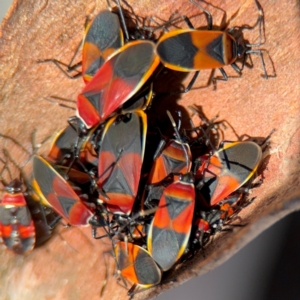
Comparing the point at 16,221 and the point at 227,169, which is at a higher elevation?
the point at 227,169

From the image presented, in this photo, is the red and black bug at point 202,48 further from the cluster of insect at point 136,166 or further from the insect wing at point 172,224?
the insect wing at point 172,224

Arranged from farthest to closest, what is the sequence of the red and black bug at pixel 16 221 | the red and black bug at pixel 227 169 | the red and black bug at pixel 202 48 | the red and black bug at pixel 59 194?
the red and black bug at pixel 16 221 < the red and black bug at pixel 59 194 < the red and black bug at pixel 227 169 < the red and black bug at pixel 202 48

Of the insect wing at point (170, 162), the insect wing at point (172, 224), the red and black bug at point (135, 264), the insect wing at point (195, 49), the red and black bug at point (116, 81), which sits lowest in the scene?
the red and black bug at point (135, 264)

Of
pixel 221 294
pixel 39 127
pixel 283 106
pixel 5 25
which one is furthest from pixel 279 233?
pixel 5 25

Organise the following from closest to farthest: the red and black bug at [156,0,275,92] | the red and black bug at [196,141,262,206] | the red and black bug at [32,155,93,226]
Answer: the red and black bug at [156,0,275,92] → the red and black bug at [196,141,262,206] → the red and black bug at [32,155,93,226]

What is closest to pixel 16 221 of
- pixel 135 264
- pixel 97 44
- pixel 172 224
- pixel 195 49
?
pixel 135 264

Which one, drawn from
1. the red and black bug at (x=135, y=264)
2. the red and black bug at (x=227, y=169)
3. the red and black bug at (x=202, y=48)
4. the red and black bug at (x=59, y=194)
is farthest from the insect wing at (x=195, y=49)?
the red and black bug at (x=135, y=264)

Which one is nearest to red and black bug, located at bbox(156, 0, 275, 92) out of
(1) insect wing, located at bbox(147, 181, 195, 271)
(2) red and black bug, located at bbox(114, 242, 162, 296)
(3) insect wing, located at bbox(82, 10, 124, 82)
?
(3) insect wing, located at bbox(82, 10, 124, 82)

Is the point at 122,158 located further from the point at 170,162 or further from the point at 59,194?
the point at 59,194

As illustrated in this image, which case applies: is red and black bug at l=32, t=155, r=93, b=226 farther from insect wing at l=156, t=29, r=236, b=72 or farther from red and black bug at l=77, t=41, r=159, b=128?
insect wing at l=156, t=29, r=236, b=72
